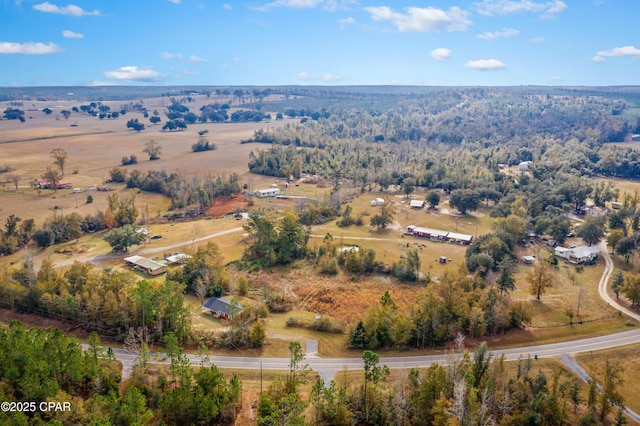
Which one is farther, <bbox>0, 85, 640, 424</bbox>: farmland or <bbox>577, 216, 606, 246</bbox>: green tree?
<bbox>577, 216, 606, 246</bbox>: green tree

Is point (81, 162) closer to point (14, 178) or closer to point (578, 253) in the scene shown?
point (14, 178)

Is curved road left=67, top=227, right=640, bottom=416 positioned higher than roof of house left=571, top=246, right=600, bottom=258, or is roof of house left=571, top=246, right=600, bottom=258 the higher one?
roof of house left=571, top=246, right=600, bottom=258

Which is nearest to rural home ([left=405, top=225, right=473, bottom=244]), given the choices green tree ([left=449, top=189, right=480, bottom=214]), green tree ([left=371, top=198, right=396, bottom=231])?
green tree ([left=371, top=198, right=396, bottom=231])

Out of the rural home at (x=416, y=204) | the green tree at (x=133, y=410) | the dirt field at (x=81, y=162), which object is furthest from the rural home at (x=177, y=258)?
the rural home at (x=416, y=204)

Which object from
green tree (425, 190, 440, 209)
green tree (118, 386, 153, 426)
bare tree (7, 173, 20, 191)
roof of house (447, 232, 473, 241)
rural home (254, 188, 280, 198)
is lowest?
roof of house (447, 232, 473, 241)

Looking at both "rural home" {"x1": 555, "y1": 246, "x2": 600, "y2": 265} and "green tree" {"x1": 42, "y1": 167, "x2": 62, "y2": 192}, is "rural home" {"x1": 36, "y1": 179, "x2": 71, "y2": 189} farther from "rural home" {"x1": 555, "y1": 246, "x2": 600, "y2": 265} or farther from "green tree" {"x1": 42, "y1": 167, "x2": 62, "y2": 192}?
"rural home" {"x1": 555, "y1": 246, "x2": 600, "y2": 265}

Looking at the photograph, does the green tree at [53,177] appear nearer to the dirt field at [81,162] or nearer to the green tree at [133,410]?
the dirt field at [81,162]

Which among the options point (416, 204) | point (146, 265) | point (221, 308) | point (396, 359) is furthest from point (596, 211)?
point (146, 265)
